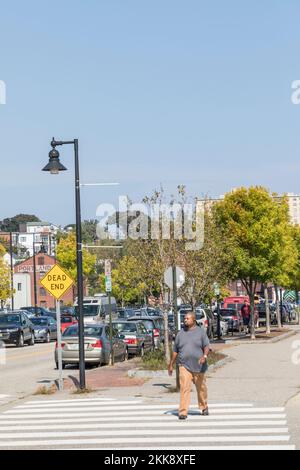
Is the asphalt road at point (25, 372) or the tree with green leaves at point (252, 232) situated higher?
the tree with green leaves at point (252, 232)

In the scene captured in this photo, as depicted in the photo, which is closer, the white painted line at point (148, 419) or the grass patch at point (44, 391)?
the white painted line at point (148, 419)

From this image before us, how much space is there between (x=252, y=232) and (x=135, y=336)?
12097 mm

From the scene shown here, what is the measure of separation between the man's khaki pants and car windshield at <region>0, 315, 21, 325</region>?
3216cm

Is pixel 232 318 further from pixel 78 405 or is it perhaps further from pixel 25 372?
pixel 78 405

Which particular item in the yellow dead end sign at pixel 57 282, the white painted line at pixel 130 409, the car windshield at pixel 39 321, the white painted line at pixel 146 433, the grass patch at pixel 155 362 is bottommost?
the white painted line at pixel 130 409

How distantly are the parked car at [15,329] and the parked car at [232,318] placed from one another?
559 inches

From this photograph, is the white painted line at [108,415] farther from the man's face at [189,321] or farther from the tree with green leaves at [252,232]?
the tree with green leaves at [252,232]

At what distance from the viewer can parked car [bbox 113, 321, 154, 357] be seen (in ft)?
111

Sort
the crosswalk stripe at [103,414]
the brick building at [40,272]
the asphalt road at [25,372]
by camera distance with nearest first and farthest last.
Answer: the crosswalk stripe at [103,414] < the asphalt road at [25,372] < the brick building at [40,272]

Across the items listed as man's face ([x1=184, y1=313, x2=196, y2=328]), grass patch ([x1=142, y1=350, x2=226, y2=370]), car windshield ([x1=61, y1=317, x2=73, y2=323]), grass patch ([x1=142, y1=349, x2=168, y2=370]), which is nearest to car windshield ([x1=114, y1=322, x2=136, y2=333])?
grass patch ([x1=142, y1=350, x2=226, y2=370])

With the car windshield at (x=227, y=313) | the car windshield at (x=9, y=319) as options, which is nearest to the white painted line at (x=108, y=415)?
the car windshield at (x=9, y=319)

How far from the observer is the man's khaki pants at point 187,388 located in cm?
1522

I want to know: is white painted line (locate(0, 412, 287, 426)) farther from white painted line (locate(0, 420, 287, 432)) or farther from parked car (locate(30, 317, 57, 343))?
parked car (locate(30, 317, 57, 343))

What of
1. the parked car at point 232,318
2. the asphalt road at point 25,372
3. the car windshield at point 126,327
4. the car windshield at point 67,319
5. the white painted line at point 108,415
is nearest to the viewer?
the white painted line at point 108,415
